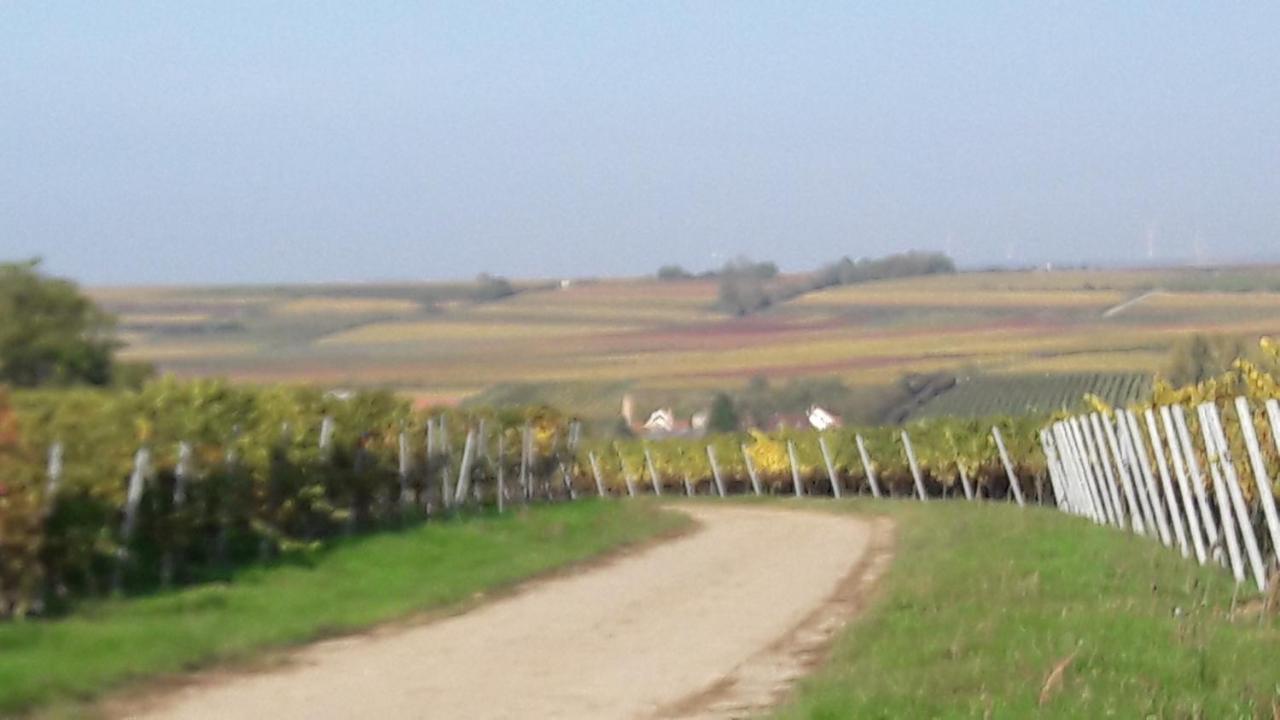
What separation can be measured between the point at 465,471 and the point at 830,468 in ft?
72.3

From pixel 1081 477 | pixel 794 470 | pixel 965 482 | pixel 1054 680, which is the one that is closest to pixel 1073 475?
pixel 1081 477

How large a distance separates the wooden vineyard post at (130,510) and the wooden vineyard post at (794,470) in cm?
3823

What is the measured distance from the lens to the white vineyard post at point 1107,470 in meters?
25.5

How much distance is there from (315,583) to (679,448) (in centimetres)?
Answer: 4305

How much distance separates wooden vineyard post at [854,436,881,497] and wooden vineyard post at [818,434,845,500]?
83cm

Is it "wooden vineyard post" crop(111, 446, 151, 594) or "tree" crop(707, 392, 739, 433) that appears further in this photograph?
"tree" crop(707, 392, 739, 433)

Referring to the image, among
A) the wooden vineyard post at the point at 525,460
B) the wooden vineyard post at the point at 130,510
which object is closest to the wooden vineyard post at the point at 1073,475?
the wooden vineyard post at the point at 525,460

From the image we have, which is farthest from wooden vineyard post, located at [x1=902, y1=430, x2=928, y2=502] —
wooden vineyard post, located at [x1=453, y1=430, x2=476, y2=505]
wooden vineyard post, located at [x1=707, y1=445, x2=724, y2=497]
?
wooden vineyard post, located at [x1=453, y1=430, x2=476, y2=505]

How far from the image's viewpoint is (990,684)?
38.4ft

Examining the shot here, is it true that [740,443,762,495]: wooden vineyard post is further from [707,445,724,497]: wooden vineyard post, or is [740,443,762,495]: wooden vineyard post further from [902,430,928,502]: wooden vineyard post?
[902,430,928,502]: wooden vineyard post

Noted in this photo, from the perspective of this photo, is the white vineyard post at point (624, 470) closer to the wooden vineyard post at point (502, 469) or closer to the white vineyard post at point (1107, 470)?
the wooden vineyard post at point (502, 469)

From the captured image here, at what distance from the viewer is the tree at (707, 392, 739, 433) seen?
206ft

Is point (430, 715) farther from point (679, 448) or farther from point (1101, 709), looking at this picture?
point (679, 448)

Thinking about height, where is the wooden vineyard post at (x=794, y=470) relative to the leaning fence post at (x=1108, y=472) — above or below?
below
